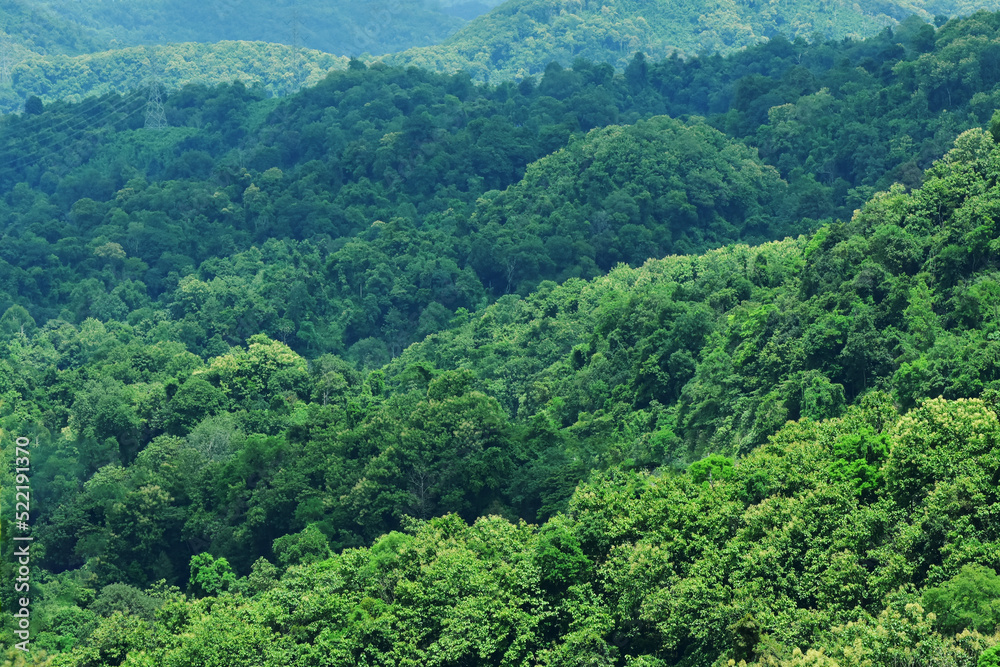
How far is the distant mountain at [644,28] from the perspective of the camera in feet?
562

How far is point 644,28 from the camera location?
174 m

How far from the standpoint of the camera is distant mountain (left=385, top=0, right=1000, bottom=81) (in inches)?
6747

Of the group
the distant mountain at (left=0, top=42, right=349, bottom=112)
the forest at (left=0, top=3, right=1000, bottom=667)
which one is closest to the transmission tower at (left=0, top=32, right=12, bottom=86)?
the distant mountain at (left=0, top=42, right=349, bottom=112)

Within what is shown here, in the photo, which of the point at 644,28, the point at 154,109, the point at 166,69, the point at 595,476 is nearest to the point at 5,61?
the point at 166,69

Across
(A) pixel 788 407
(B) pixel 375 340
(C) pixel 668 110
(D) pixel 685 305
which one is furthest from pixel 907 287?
(C) pixel 668 110

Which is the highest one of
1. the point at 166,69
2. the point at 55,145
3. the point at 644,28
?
the point at 644,28

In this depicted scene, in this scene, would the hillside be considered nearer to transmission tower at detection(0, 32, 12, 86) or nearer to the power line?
the power line

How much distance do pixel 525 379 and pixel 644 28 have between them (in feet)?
372

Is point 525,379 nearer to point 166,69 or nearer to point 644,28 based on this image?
point 644,28

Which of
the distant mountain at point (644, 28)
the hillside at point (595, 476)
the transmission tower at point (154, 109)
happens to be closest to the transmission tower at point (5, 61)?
the distant mountain at point (644, 28)

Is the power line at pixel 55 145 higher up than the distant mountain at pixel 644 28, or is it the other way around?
the distant mountain at pixel 644 28

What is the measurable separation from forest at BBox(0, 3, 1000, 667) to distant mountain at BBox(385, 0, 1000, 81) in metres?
47.5

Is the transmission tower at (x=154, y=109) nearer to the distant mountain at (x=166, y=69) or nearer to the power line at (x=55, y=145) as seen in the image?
the power line at (x=55, y=145)

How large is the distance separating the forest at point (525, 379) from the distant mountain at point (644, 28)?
47.5 metres
